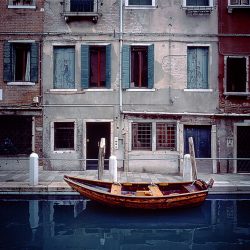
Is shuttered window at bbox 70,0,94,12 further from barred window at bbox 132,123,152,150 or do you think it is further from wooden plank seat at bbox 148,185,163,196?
wooden plank seat at bbox 148,185,163,196

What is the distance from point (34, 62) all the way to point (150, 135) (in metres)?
6.78

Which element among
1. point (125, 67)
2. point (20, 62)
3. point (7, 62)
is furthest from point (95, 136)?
point (7, 62)

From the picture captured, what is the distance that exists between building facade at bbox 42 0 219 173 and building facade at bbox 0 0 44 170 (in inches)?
16.7

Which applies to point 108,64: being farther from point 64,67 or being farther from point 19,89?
point 19,89

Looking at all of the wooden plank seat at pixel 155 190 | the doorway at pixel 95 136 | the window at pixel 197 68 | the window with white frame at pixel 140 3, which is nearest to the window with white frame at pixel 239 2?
the window at pixel 197 68

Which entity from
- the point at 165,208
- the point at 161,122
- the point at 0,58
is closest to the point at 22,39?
the point at 0,58

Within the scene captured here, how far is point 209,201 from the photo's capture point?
37.6 ft

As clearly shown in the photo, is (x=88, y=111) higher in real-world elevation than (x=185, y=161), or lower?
higher

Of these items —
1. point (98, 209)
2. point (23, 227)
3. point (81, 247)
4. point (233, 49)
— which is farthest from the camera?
point (233, 49)

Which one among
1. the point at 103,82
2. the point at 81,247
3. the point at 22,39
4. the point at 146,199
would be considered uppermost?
the point at 22,39

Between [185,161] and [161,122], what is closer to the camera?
[185,161]

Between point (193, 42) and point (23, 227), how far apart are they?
37.6 feet

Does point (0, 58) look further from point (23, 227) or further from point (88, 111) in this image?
point (23, 227)

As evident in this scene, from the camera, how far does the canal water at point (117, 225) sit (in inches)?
314
